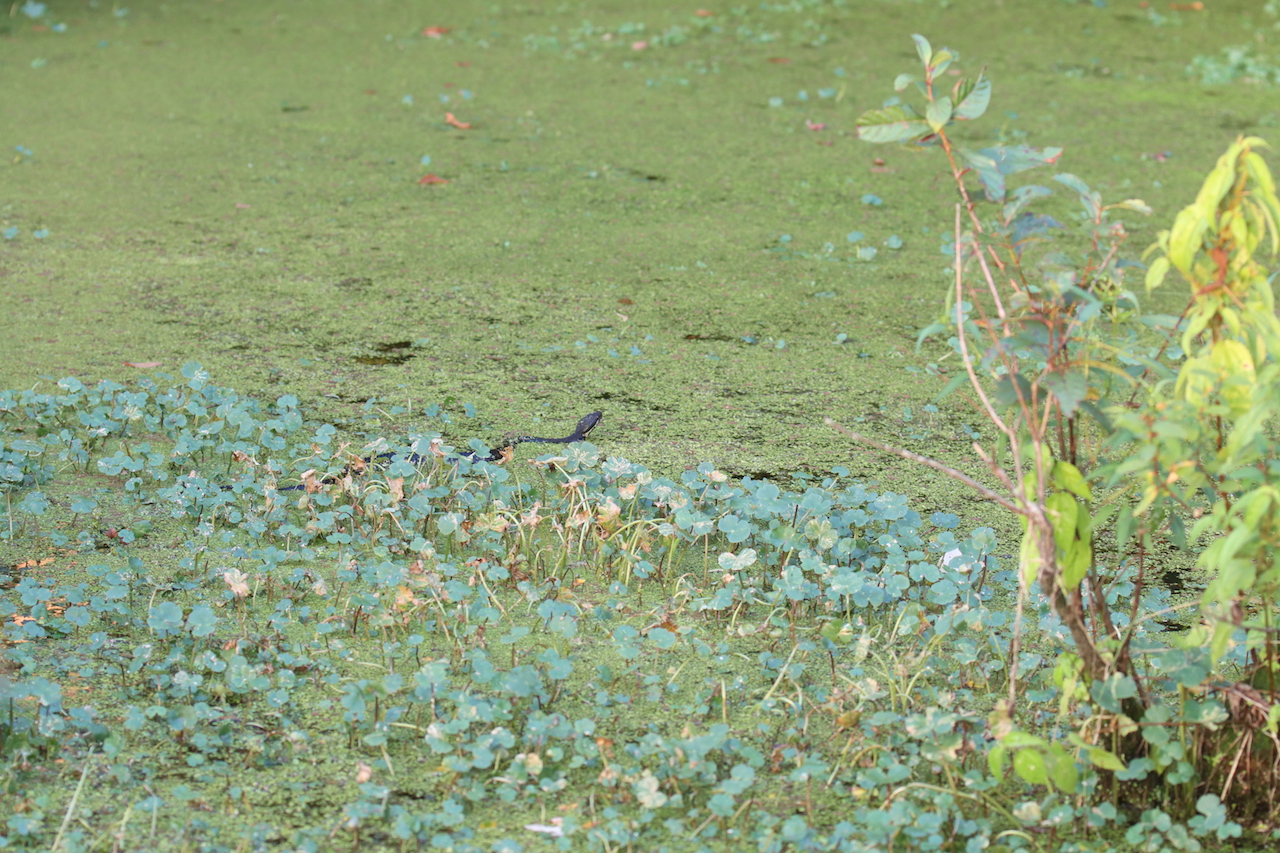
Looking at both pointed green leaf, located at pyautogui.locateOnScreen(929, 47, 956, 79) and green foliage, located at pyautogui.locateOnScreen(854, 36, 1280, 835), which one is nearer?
green foliage, located at pyautogui.locateOnScreen(854, 36, 1280, 835)

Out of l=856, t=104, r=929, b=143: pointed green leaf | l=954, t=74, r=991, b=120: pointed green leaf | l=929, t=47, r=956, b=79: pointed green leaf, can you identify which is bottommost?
l=856, t=104, r=929, b=143: pointed green leaf

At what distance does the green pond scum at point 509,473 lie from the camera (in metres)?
1.51

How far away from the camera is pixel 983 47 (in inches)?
229

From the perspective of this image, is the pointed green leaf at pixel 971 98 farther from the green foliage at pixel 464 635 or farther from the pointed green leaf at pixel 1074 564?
the green foliage at pixel 464 635

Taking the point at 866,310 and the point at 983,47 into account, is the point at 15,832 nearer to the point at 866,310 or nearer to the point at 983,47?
the point at 866,310

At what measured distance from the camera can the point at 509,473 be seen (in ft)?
7.59

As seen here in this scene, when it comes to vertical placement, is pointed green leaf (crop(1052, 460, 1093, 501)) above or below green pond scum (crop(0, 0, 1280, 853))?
above

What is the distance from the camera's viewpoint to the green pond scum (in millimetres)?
1510

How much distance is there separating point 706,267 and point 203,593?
1866 mm

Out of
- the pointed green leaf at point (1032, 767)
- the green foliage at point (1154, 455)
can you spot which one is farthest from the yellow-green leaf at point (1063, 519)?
the pointed green leaf at point (1032, 767)

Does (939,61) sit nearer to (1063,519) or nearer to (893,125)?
(893,125)

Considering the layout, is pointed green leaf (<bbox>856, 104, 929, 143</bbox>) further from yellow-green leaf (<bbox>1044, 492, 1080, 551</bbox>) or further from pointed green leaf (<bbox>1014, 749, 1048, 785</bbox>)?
pointed green leaf (<bbox>1014, 749, 1048, 785</bbox>)

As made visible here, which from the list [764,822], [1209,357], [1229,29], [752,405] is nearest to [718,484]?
[752,405]

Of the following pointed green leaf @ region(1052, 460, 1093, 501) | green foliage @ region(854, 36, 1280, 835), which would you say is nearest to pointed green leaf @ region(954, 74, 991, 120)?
green foliage @ region(854, 36, 1280, 835)
